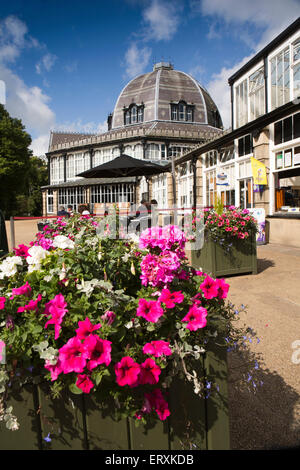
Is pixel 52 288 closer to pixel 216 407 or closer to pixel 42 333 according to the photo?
pixel 42 333

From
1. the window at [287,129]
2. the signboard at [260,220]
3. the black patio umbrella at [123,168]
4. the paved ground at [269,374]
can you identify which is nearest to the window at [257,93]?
the window at [287,129]

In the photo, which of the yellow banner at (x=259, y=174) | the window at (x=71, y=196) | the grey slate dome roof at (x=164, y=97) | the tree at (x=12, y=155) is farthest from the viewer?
the grey slate dome roof at (x=164, y=97)

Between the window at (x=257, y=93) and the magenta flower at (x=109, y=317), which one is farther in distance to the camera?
the window at (x=257, y=93)

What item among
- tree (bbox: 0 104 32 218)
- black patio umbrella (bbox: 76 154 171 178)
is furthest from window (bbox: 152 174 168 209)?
tree (bbox: 0 104 32 218)

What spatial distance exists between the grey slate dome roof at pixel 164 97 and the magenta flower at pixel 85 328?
44535 mm

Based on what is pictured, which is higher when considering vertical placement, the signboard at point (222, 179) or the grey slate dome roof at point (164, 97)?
the grey slate dome roof at point (164, 97)

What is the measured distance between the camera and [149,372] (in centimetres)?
132

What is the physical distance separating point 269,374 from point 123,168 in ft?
31.4

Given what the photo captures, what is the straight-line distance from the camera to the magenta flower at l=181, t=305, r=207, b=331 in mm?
1406

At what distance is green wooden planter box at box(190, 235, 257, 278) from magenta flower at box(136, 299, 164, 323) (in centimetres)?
493

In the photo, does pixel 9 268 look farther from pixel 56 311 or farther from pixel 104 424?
pixel 104 424

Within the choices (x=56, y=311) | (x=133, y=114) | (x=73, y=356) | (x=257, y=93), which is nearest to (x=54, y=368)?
(x=73, y=356)

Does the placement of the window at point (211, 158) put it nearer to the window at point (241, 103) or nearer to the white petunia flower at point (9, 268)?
the window at point (241, 103)

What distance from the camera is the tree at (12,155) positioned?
31.5 metres
